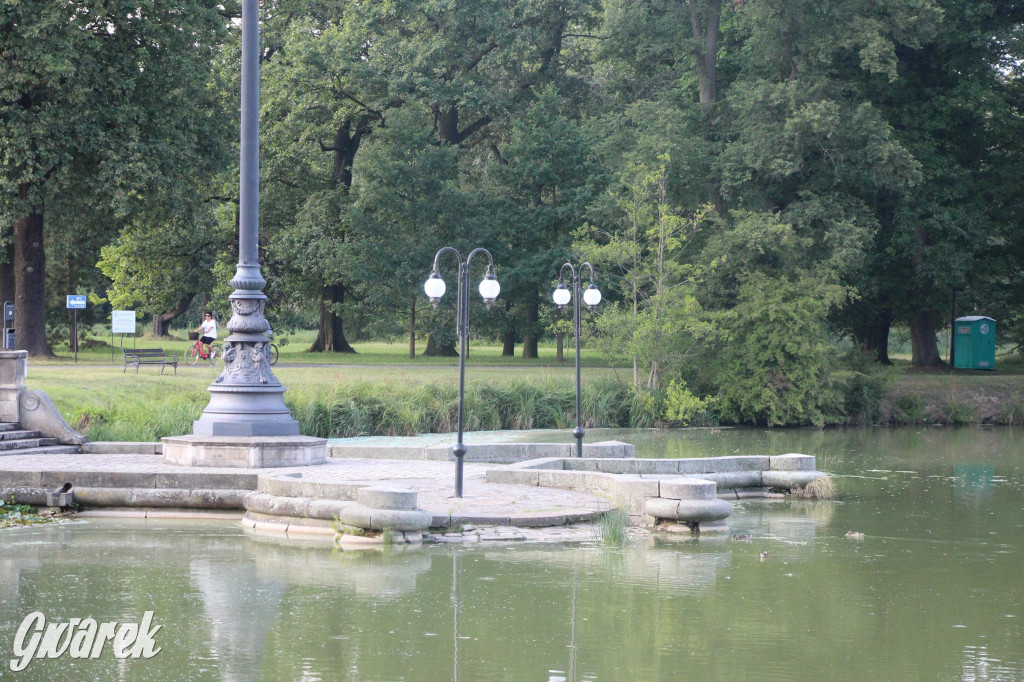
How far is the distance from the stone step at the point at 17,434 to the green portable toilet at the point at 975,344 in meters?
32.0

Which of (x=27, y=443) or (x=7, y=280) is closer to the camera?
(x=27, y=443)

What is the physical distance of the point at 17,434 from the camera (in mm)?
19547

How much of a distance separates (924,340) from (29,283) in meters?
30.1

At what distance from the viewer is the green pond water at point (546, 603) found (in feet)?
28.9

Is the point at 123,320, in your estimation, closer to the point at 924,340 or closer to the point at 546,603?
the point at 924,340

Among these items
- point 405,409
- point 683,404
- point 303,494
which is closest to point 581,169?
point 683,404

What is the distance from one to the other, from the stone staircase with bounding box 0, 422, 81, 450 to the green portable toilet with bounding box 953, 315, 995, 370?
31825 millimetres

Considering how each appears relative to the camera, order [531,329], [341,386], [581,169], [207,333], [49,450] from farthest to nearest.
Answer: [531,329] → [581,169] → [207,333] → [341,386] → [49,450]

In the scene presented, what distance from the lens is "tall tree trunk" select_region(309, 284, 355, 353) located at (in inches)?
1884

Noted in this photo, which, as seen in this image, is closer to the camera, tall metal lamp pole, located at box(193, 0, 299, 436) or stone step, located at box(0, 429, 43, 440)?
tall metal lamp pole, located at box(193, 0, 299, 436)

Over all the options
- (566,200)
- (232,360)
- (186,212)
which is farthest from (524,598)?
(566,200)

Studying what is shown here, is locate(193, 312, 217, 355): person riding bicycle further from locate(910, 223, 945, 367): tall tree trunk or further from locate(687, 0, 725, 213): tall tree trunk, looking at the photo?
locate(910, 223, 945, 367): tall tree trunk

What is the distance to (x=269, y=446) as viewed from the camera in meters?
16.4

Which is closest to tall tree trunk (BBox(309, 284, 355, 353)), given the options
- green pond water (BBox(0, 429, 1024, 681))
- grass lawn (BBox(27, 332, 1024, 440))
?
grass lawn (BBox(27, 332, 1024, 440))
